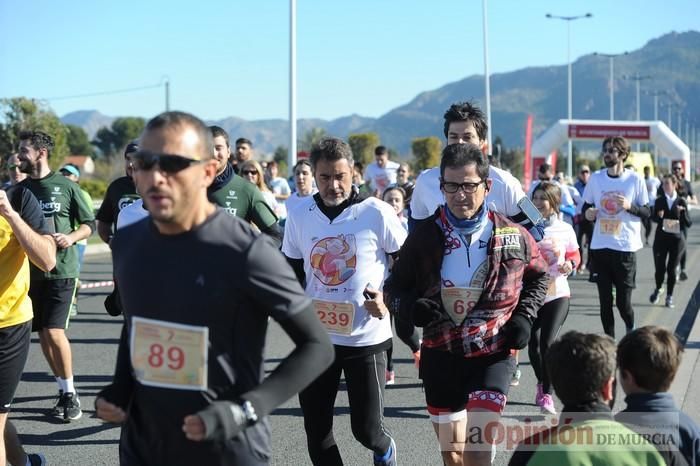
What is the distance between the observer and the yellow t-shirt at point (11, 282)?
4660mm

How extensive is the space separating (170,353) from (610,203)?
7099mm

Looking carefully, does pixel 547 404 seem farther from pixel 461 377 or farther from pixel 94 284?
pixel 94 284

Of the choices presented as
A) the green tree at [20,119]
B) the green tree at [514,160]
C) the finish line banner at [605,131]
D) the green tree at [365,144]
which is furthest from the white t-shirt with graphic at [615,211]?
the green tree at [514,160]

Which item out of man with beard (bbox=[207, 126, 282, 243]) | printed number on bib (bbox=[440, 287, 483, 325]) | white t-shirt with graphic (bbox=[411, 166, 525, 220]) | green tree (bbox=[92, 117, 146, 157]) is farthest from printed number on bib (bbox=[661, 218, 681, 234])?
green tree (bbox=[92, 117, 146, 157])

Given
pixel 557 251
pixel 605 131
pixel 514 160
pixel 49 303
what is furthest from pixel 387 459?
pixel 514 160

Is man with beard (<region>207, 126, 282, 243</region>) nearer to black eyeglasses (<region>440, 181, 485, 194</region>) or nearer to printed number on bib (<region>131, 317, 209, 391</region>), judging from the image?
black eyeglasses (<region>440, 181, 485, 194</region>)

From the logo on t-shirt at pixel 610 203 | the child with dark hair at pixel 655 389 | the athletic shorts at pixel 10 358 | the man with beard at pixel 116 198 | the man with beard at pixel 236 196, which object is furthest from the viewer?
the logo on t-shirt at pixel 610 203

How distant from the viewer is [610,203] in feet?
29.7

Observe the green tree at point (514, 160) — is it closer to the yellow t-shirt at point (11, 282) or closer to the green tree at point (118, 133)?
the green tree at point (118, 133)

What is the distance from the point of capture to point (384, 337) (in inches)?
189

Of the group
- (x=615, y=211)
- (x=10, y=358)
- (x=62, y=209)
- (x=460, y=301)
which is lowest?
(x=10, y=358)

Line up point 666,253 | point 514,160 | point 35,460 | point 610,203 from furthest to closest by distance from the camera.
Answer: point 514,160, point 666,253, point 610,203, point 35,460

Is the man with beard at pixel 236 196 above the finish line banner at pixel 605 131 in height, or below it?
below

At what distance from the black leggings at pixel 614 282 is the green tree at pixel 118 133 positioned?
310 feet
